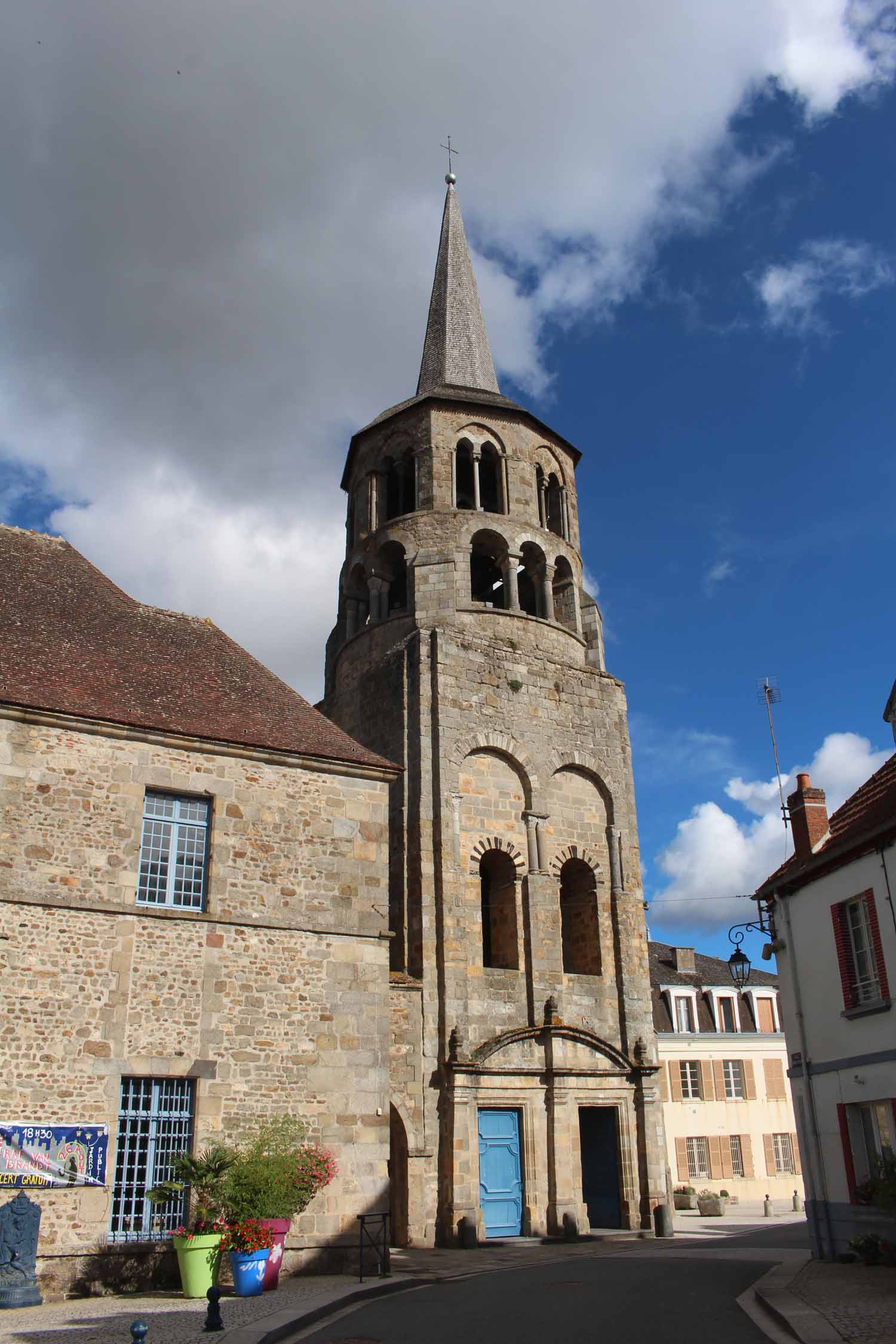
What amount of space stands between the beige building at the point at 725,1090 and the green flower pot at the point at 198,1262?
2147 centimetres

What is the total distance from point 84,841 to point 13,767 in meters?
1.23

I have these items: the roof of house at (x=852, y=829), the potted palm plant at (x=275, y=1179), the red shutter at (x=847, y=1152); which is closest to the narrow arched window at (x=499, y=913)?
the roof of house at (x=852, y=829)

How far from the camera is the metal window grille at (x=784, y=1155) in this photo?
105 feet

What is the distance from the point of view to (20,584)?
1597 cm

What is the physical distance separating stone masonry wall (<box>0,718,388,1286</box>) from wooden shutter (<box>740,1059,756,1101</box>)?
21.2 m

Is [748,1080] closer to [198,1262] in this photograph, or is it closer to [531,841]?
[531,841]

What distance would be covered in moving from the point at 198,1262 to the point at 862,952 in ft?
28.4

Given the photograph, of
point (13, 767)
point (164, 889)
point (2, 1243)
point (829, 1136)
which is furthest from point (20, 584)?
point (829, 1136)

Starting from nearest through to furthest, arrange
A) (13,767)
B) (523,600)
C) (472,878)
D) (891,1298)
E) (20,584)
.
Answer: (891,1298) → (13,767) → (20,584) → (472,878) → (523,600)

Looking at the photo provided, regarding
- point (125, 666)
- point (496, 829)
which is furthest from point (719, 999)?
point (125, 666)

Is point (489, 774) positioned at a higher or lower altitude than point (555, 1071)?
higher

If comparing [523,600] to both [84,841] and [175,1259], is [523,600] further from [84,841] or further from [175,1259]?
[175,1259]

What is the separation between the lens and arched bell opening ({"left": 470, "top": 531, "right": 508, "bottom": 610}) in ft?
77.0

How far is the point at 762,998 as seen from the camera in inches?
1361
